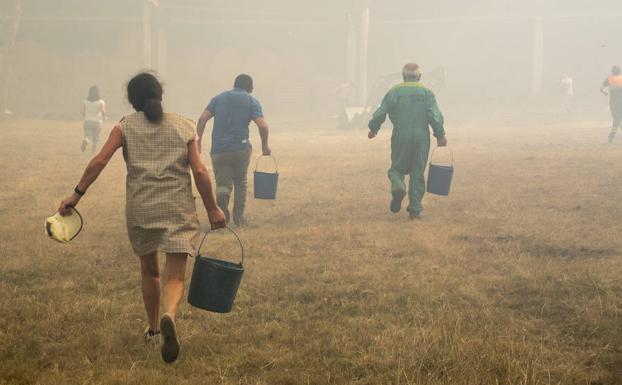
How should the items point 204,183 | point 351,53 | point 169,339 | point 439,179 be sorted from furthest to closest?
point 351,53 < point 439,179 < point 204,183 < point 169,339

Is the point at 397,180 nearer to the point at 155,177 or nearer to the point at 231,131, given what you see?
the point at 231,131

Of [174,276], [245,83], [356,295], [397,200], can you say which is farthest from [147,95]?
[397,200]

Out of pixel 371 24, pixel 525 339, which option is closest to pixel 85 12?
pixel 371 24

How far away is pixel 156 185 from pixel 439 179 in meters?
4.91

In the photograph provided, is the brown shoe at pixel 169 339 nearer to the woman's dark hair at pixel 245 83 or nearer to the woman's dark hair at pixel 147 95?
the woman's dark hair at pixel 147 95

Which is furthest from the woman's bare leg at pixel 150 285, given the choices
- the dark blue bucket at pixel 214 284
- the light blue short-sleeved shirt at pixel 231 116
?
the light blue short-sleeved shirt at pixel 231 116

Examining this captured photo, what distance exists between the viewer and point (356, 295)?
187 inches

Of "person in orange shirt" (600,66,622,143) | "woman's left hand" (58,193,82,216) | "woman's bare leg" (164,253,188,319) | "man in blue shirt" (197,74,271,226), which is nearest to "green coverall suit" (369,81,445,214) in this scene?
"man in blue shirt" (197,74,271,226)

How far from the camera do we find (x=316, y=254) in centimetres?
604

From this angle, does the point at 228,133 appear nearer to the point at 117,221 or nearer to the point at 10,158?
the point at 117,221

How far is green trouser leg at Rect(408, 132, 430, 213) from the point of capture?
773cm

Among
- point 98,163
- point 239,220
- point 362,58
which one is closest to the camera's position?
point 98,163

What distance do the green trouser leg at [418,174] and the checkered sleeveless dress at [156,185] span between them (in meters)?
4.45

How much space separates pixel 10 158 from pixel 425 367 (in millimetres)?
12126
